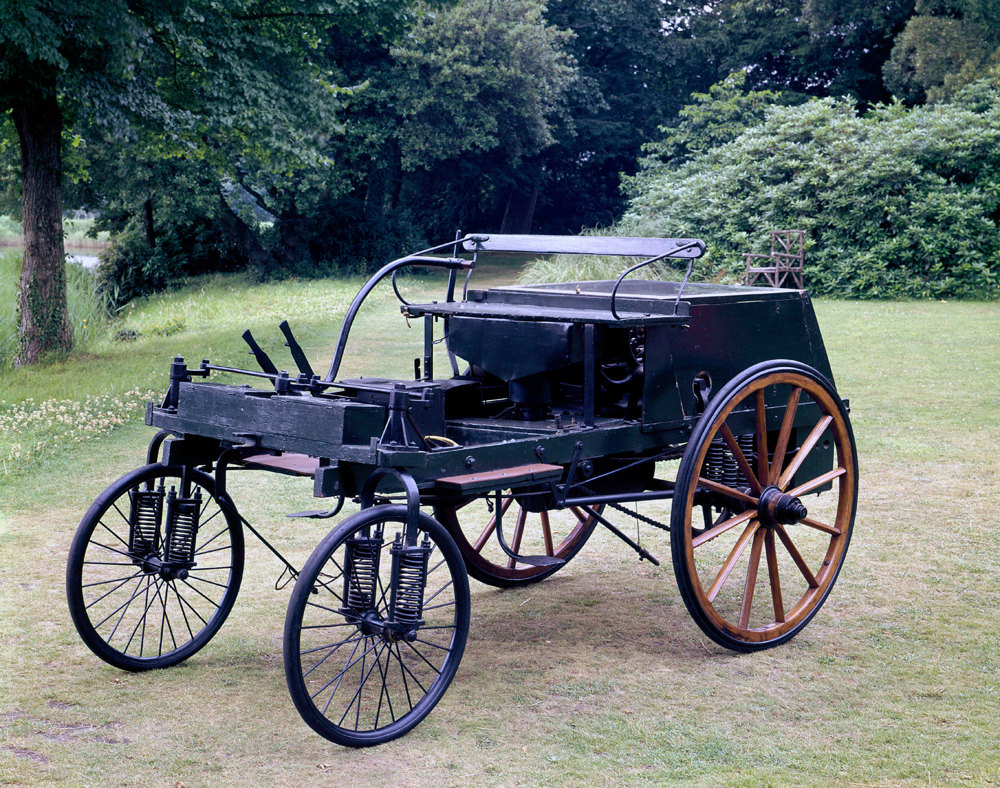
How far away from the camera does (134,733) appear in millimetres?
4039

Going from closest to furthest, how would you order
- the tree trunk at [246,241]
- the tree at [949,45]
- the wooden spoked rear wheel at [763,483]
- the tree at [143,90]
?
the wooden spoked rear wheel at [763,483] → the tree at [143,90] → the tree at [949,45] → the tree trunk at [246,241]

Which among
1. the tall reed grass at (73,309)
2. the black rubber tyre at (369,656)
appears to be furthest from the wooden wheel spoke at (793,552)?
the tall reed grass at (73,309)

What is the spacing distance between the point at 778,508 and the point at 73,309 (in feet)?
45.2

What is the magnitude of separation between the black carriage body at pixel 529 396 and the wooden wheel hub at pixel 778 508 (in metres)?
0.46

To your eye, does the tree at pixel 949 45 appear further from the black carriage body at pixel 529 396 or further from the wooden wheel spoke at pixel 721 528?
the wooden wheel spoke at pixel 721 528

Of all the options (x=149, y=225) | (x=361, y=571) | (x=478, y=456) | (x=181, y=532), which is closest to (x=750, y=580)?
(x=478, y=456)

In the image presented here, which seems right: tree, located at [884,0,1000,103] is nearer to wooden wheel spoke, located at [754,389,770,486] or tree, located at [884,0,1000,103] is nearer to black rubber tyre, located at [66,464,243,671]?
wooden wheel spoke, located at [754,389,770,486]

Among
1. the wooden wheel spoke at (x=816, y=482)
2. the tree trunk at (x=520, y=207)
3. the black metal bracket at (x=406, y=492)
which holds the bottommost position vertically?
the wooden wheel spoke at (x=816, y=482)

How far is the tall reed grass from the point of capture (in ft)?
46.1

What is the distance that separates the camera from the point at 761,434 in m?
4.90

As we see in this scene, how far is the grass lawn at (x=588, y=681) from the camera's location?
3.83 m

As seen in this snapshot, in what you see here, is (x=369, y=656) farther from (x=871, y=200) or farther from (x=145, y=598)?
(x=871, y=200)

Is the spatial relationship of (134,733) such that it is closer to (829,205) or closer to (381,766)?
(381,766)

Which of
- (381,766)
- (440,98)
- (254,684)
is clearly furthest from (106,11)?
(440,98)
